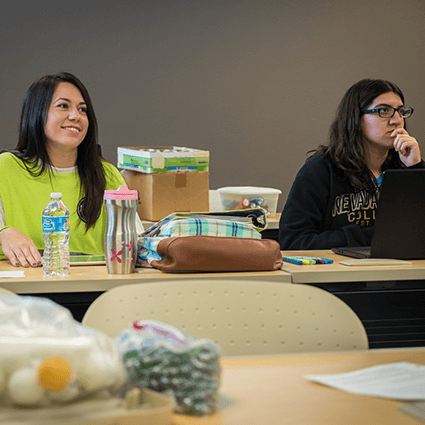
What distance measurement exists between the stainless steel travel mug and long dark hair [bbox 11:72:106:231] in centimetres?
67

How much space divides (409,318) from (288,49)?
350 cm

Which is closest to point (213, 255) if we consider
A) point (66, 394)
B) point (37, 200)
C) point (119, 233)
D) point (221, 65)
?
point (119, 233)

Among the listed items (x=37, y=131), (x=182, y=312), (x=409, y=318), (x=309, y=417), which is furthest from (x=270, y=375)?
(x=37, y=131)

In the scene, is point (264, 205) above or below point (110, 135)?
below

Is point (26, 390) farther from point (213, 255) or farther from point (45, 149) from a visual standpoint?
point (45, 149)

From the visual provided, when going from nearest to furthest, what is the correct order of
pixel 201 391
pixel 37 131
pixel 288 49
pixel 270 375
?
pixel 201 391
pixel 270 375
pixel 37 131
pixel 288 49

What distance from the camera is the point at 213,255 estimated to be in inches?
67.2

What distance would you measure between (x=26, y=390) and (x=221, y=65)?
4.50 metres

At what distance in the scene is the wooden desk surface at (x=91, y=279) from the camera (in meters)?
1.59

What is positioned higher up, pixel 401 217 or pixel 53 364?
pixel 401 217

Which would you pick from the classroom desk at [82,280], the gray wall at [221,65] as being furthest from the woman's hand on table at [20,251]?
the gray wall at [221,65]

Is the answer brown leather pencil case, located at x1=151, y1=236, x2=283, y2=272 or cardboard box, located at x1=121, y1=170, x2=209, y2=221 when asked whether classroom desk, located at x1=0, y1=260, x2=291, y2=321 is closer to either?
brown leather pencil case, located at x1=151, y1=236, x2=283, y2=272

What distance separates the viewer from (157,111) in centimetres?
480

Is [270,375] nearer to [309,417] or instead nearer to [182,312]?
[309,417]
